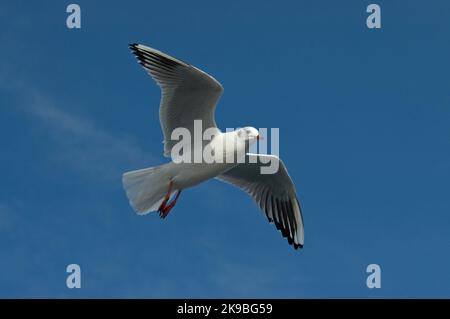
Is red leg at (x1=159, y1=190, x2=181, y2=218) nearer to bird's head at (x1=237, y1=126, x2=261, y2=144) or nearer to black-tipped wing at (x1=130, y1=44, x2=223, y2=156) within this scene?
black-tipped wing at (x1=130, y1=44, x2=223, y2=156)

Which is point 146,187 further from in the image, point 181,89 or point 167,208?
point 181,89

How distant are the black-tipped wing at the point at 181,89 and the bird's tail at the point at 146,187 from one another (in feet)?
1.94

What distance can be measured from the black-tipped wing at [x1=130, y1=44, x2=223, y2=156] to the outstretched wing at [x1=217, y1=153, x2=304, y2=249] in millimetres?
1458

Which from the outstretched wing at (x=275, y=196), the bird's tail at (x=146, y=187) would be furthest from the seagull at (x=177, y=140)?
the outstretched wing at (x=275, y=196)

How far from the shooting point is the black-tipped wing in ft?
28.8

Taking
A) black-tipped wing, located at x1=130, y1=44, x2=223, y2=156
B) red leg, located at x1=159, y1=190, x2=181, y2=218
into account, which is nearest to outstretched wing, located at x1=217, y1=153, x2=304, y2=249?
red leg, located at x1=159, y1=190, x2=181, y2=218

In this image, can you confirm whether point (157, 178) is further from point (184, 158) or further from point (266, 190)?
point (266, 190)

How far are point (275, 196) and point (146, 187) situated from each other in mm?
1886

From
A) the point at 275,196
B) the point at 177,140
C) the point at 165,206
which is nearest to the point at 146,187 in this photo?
the point at 165,206

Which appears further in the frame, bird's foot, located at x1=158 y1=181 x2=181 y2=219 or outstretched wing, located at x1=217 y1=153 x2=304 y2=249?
outstretched wing, located at x1=217 y1=153 x2=304 y2=249

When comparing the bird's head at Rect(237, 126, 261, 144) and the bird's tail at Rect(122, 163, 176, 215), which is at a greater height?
the bird's head at Rect(237, 126, 261, 144)

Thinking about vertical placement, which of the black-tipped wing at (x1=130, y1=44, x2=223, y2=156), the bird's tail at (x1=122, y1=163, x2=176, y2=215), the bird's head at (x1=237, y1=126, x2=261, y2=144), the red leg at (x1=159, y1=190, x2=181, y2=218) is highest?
the black-tipped wing at (x1=130, y1=44, x2=223, y2=156)

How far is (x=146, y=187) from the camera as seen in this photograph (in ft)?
31.1
